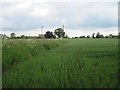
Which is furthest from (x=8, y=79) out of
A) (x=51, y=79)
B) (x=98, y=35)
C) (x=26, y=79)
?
(x=98, y=35)

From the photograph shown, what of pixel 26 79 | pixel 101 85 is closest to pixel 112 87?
pixel 101 85

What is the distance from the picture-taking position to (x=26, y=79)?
4152mm

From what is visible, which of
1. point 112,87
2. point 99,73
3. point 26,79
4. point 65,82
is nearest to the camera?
point 112,87

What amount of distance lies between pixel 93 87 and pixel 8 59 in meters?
3.58

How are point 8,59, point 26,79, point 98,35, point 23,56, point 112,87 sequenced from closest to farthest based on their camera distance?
point 112,87 < point 26,79 < point 8,59 < point 23,56 < point 98,35

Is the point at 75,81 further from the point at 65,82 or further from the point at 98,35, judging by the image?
the point at 98,35

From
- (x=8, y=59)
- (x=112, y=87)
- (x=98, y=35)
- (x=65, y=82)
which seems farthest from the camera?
(x=98, y=35)

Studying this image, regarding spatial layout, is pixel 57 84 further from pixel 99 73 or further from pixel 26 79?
pixel 99 73

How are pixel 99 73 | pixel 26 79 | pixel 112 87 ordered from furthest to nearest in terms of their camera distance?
1. pixel 99 73
2. pixel 26 79
3. pixel 112 87

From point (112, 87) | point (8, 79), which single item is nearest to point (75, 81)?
point (112, 87)

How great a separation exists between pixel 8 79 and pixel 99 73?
2.01 meters

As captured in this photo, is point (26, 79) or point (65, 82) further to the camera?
point (26, 79)

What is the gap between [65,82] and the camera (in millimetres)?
3799

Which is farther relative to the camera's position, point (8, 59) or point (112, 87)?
point (8, 59)
